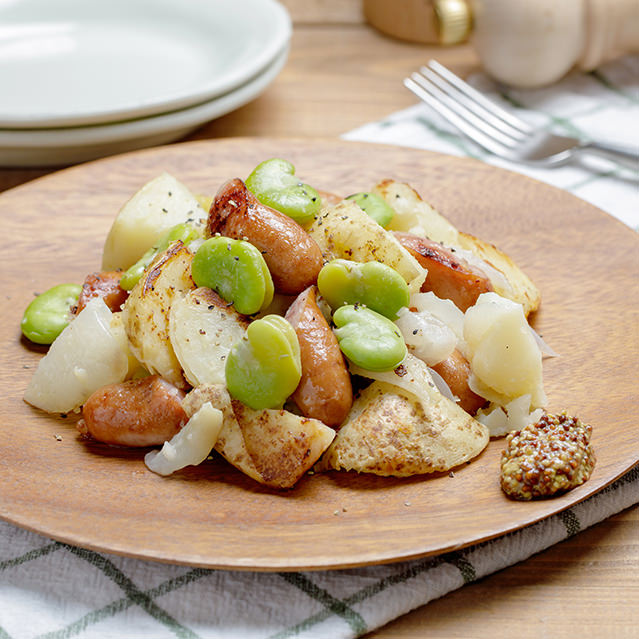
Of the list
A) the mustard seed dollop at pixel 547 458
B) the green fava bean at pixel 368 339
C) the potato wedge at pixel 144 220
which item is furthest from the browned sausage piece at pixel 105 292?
the mustard seed dollop at pixel 547 458

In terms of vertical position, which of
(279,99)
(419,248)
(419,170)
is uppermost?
(419,248)

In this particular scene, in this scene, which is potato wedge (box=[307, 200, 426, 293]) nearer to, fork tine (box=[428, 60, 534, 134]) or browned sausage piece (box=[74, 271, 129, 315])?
browned sausage piece (box=[74, 271, 129, 315])

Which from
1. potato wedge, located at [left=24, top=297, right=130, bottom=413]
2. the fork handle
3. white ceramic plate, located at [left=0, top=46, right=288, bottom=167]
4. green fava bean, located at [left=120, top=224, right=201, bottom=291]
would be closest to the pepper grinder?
the fork handle

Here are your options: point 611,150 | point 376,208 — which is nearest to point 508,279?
point 376,208

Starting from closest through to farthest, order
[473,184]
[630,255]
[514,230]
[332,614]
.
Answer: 1. [332,614]
2. [630,255]
3. [514,230]
4. [473,184]

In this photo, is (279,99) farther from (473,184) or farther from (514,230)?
(514,230)

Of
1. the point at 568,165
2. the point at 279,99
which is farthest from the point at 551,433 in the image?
the point at 279,99
